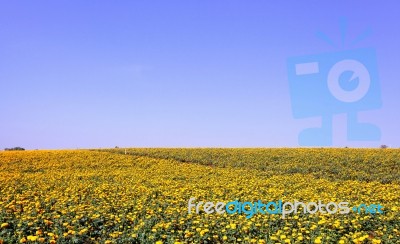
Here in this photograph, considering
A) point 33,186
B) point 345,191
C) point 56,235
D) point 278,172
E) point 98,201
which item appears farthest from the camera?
point 278,172

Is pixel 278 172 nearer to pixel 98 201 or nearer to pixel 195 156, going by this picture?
pixel 195 156

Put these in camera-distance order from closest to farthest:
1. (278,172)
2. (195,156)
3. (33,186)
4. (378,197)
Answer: (378,197), (33,186), (278,172), (195,156)

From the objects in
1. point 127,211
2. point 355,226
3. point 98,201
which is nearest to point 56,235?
point 127,211

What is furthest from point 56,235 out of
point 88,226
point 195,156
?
point 195,156

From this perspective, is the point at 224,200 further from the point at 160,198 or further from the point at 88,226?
the point at 88,226

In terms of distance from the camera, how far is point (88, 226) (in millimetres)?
8539

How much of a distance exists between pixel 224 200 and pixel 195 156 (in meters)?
25.2

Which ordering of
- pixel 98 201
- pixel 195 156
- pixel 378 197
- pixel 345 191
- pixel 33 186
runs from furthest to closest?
pixel 195 156, pixel 33 186, pixel 345 191, pixel 378 197, pixel 98 201

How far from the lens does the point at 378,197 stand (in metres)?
13.3

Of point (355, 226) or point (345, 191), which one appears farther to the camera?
point (345, 191)

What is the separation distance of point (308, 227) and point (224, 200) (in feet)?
12.6

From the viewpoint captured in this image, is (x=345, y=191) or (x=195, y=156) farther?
(x=195, y=156)

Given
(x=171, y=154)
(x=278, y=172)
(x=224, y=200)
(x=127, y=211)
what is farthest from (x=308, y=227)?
(x=171, y=154)

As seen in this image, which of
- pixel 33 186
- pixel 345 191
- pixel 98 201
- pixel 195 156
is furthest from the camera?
pixel 195 156
